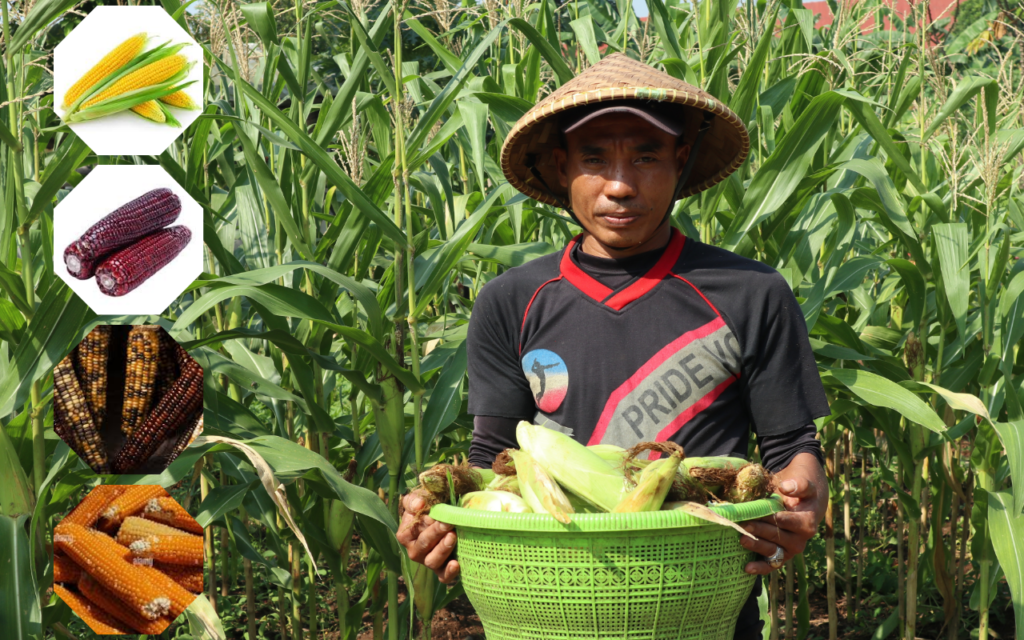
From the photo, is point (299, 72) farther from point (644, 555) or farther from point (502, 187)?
point (644, 555)

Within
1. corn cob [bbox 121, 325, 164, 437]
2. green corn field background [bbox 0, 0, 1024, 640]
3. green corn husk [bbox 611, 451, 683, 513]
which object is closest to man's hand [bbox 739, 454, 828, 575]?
green corn husk [bbox 611, 451, 683, 513]

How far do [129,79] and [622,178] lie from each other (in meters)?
1.80

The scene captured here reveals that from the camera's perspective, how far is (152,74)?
8.78 ft

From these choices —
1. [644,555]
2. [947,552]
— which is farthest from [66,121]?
[947,552]

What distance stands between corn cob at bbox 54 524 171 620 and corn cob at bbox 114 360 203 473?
23 centimetres

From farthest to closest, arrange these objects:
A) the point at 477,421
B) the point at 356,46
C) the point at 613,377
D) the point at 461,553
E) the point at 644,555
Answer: the point at 356,46 → the point at 477,421 → the point at 613,377 → the point at 461,553 → the point at 644,555

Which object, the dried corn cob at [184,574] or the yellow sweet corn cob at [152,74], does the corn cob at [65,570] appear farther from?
the yellow sweet corn cob at [152,74]

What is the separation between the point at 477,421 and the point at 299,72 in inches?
51.2

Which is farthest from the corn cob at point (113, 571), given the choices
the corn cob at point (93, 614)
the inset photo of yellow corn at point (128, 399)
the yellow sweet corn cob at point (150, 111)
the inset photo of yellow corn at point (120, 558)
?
the yellow sweet corn cob at point (150, 111)

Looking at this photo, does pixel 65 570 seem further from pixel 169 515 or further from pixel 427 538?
pixel 427 538

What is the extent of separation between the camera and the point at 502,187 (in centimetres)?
236

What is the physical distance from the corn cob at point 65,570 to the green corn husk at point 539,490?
1667 millimetres

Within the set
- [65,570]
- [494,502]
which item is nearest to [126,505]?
[65,570]

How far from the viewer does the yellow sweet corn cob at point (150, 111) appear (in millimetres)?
2600
